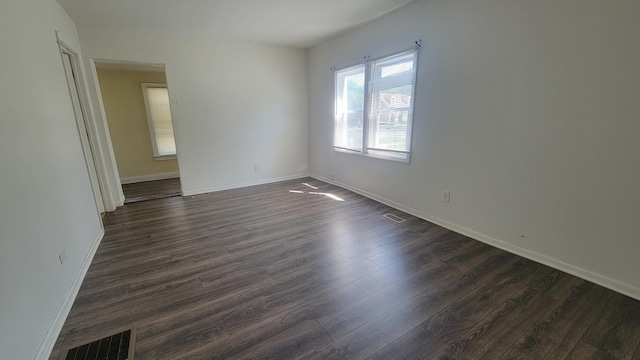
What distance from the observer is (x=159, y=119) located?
18.3ft

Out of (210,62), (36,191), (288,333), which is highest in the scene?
(210,62)

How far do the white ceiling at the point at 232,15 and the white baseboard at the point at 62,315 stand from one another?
9.11 ft

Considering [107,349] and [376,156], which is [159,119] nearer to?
[376,156]

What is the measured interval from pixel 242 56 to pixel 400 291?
448 cm

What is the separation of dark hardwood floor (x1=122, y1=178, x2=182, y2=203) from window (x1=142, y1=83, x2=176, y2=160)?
2.17 feet

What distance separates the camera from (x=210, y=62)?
430 centimetres

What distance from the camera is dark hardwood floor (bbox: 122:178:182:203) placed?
14.5 feet

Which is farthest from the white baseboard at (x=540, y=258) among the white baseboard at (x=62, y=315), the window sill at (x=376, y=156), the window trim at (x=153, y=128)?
the window trim at (x=153, y=128)

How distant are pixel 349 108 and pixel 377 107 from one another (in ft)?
2.50

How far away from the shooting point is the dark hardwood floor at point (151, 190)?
4.42 m

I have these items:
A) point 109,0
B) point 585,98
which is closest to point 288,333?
point 585,98

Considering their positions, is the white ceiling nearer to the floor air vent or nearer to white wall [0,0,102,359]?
white wall [0,0,102,359]

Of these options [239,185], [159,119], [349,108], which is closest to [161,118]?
[159,119]

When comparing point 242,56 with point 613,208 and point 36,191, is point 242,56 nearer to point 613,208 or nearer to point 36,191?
point 36,191
